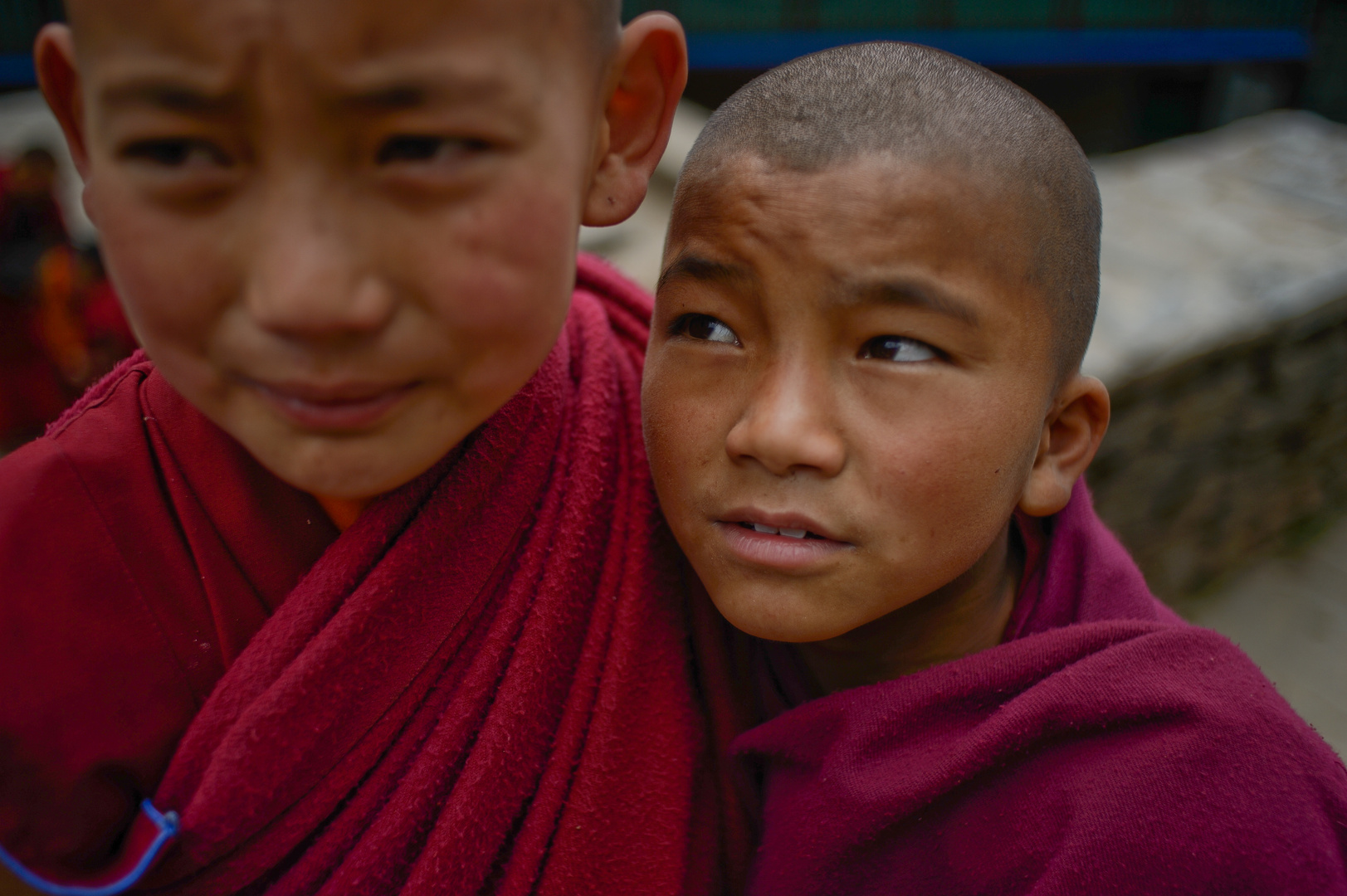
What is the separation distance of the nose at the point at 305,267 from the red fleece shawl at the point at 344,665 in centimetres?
31

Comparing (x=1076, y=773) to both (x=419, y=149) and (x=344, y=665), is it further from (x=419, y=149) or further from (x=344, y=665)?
(x=419, y=149)

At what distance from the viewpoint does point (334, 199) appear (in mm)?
625

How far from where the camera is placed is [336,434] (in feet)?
2.34

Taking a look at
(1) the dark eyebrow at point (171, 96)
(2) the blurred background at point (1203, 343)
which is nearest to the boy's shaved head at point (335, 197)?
(1) the dark eyebrow at point (171, 96)

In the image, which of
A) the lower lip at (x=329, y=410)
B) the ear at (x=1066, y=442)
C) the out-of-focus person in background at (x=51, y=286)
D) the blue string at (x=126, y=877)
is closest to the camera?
the lower lip at (x=329, y=410)

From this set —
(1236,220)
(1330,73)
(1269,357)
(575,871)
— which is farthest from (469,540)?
(1330,73)

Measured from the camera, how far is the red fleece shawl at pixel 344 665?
81cm

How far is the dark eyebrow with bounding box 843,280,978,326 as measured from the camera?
895 mm

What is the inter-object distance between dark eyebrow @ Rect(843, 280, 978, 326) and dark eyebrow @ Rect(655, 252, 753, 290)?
0.35 ft

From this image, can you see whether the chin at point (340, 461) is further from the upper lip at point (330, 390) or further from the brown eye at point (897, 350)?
the brown eye at point (897, 350)

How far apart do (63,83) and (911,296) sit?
2.30 ft

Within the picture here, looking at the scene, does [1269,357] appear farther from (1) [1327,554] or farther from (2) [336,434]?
(2) [336,434]

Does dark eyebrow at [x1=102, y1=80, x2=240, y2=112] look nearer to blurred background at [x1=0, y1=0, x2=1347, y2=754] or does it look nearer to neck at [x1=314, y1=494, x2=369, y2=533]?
neck at [x1=314, y1=494, x2=369, y2=533]

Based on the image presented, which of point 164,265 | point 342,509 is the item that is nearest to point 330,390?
point 164,265
